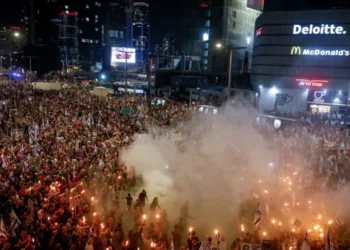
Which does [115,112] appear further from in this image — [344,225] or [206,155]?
[344,225]

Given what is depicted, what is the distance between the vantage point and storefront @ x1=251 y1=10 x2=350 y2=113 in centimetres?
3338

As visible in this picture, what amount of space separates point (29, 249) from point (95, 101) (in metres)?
21.6

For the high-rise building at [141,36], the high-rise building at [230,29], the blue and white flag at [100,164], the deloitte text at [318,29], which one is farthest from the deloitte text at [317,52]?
the high-rise building at [141,36]

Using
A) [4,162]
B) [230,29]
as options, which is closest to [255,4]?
[230,29]

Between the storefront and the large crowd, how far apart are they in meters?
12.9

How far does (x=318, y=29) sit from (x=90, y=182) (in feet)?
94.7

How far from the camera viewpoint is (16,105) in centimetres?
2481

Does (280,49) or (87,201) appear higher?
(280,49)

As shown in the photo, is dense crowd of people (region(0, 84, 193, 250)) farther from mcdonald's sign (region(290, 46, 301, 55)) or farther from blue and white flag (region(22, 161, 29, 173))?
mcdonald's sign (region(290, 46, 301, 55))

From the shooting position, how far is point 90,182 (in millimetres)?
12969

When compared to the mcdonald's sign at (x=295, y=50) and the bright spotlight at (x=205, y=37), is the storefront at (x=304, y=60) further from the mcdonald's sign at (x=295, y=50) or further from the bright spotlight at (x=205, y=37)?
the bright spotlight at (x=205, y=37)

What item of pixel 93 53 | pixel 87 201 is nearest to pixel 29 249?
pixel 87 201

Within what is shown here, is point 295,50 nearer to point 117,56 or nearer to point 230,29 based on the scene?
point 230,29

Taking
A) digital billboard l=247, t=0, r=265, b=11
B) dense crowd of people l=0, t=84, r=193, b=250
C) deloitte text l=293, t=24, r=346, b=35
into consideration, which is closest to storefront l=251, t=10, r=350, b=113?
deloitte text l=293, t=24, r=346, b=35
